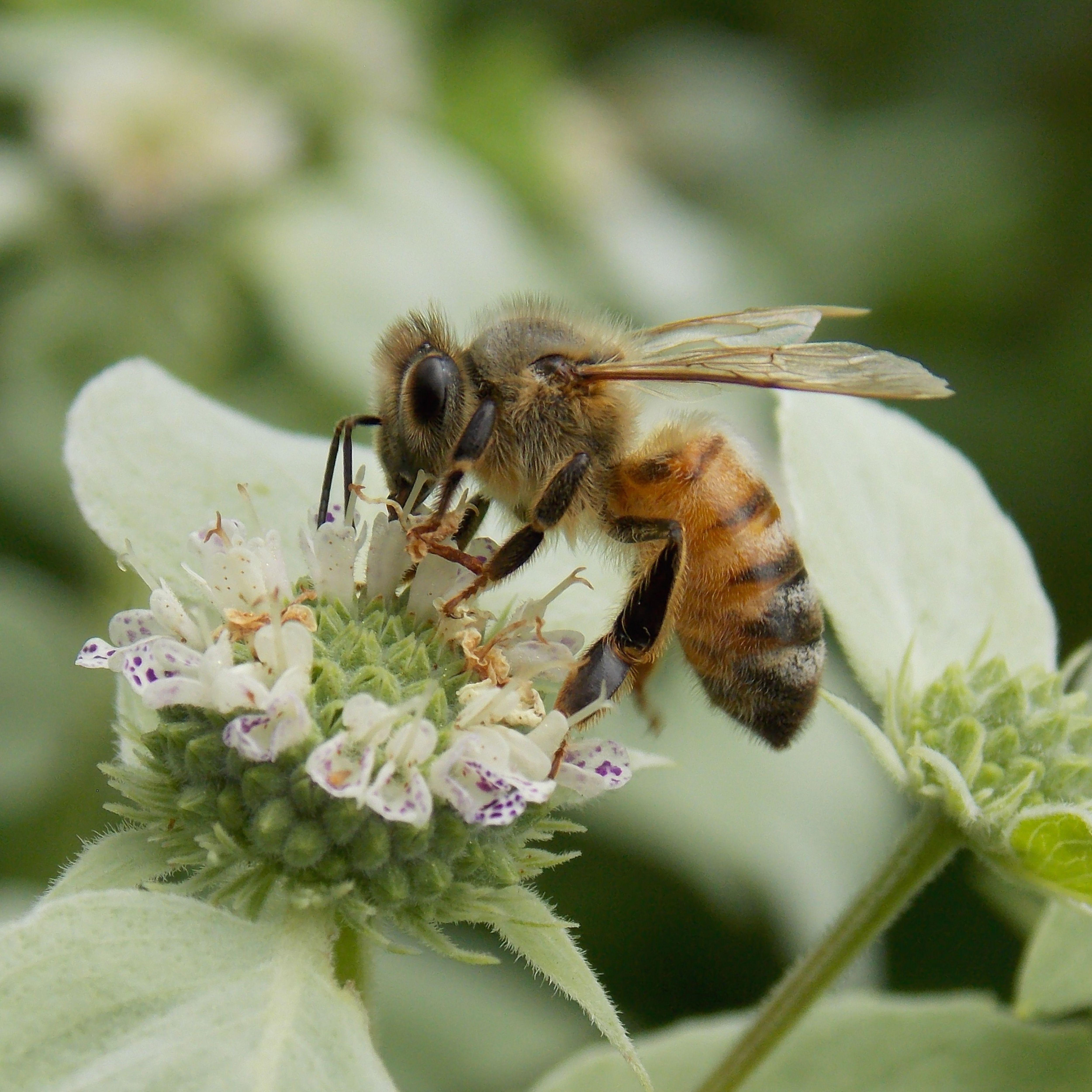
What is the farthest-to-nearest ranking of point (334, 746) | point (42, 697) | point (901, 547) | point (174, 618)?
point (42, 697) < point (901, 547) < point (174, 618) < point (334, 746)

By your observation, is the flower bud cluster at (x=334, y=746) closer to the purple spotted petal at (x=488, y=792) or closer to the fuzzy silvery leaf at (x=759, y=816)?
the purple spotted petal at (x=488, y=792)

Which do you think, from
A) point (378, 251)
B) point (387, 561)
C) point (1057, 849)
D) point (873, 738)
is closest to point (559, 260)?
point (378, 251)

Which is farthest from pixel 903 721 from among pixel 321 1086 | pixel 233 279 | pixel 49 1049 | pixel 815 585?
pixel 233 279

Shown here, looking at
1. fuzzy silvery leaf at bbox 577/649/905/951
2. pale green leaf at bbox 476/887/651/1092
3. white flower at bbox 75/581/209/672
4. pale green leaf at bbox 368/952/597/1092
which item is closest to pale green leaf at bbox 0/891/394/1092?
pale green leaf at bbox 476/887/651/1092

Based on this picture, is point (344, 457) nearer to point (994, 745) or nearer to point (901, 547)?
point (901, 547)

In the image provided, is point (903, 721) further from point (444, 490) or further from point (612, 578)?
point (444, 490)

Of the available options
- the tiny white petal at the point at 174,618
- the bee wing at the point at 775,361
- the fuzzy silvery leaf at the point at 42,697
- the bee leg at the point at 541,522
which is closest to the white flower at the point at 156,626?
the tiny white petal at the point at 174,618
